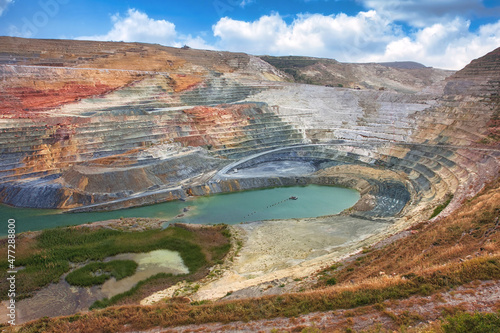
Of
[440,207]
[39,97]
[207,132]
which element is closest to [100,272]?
[440,207]

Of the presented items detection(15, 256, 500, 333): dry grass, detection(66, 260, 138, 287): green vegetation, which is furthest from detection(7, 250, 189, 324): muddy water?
detection(15, 256, 500, 333): dry grass

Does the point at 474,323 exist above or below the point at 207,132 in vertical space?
below

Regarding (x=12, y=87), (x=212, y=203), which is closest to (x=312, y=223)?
(x=212, y=203)

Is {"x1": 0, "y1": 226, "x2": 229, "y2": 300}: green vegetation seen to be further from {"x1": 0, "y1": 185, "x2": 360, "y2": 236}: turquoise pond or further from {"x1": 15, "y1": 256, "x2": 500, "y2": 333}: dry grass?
{"x1": 15, "y1": 256, "x2": 500, "y2": 333}: dry grass

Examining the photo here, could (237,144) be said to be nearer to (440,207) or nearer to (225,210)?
(225,210)

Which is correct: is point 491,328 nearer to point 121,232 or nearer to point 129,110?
point 121,232
